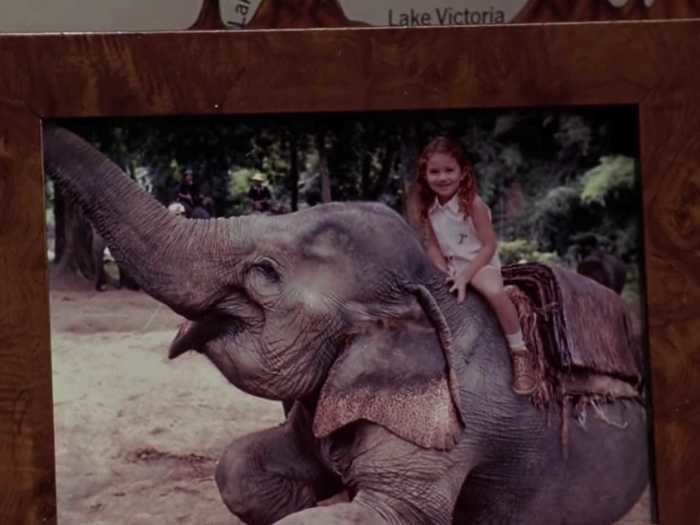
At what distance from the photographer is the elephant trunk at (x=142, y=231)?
3.84 ft

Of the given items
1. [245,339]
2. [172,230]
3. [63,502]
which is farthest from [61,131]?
[63,502]

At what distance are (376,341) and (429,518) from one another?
0.20 metres

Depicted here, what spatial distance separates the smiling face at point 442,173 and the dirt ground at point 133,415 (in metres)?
0.30

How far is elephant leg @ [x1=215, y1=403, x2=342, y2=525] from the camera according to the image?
1229mm

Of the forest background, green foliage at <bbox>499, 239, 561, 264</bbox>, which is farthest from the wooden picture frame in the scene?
green foliage at <bbox>499, 239, 561, 264</bbox>

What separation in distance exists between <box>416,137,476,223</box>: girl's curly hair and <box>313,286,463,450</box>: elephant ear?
0.10m

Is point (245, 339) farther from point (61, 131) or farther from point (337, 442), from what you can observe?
point (61, 131)

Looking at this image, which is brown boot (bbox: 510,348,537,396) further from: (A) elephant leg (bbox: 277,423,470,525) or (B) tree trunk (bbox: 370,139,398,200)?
(B) tree trunk (bbox: 370,139,398,200)

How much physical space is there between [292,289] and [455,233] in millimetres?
192

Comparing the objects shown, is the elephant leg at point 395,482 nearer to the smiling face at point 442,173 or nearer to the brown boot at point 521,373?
the brown boot at point 521,373

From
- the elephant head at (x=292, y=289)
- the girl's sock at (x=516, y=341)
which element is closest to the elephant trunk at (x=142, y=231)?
the elephant head at (x=292, y=289)

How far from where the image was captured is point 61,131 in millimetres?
1176

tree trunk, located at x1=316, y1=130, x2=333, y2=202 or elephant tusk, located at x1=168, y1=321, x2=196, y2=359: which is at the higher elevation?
tree trunk, located at x1=316, y1=130, x2=333, y2=202

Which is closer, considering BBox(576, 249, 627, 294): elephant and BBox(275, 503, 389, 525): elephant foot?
BBox(275, 503, 389, 525): elephant foot
